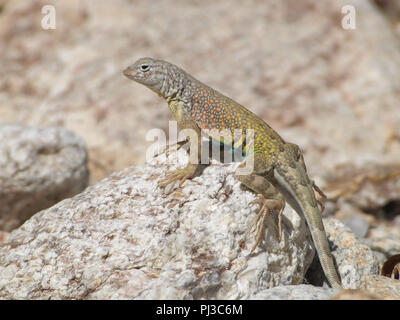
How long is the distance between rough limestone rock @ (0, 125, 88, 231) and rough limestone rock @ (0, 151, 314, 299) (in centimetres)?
188

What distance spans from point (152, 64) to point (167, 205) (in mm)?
1886

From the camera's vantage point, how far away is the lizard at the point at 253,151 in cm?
423

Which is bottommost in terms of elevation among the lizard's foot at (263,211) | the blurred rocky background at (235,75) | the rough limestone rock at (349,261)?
the rough limestone rock at (349,261)

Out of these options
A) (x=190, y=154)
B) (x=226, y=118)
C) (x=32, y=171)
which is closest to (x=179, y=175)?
(x=190, y=154)

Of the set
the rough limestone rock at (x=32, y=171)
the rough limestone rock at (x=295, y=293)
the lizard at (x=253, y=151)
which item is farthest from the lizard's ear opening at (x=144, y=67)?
the rough limestone rock at (x=295, y=293)

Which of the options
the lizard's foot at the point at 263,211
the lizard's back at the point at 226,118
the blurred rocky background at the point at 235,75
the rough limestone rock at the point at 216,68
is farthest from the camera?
the rough limestone rock at the point at 216,68

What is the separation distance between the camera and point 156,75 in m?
5.05

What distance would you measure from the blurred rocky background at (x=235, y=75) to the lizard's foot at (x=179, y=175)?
9.38 ft

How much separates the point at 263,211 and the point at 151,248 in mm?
1105

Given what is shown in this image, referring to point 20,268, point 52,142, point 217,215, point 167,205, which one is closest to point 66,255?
point 20,268

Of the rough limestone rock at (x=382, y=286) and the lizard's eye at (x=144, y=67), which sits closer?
the rough limestone rock at (x=382, y=286)

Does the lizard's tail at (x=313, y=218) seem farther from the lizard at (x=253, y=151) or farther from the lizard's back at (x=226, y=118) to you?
the lizard's back at (x=226, y=118)

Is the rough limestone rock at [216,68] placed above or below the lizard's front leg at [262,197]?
above
